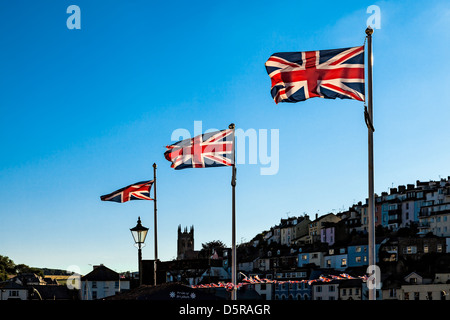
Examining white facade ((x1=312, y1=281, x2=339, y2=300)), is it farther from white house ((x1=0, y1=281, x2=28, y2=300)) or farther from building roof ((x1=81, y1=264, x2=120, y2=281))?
white house ((x1=0, y1=281, x2=28, y2=300))

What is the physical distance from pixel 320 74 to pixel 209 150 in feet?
29.9

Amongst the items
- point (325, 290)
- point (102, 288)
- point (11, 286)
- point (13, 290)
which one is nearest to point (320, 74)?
point (325, 290)

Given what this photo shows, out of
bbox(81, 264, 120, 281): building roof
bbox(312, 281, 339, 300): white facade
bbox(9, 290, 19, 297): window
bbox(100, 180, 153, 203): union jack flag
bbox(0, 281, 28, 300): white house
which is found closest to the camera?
bbox(100, 180, 153, 203): union jack flag

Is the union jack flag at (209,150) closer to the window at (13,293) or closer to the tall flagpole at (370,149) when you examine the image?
Answer: the tall flagpole at (370,149)

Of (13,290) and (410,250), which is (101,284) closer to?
(13,290)

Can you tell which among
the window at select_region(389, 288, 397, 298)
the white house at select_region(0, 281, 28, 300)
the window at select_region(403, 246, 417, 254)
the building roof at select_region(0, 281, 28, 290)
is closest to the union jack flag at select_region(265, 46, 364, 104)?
the window at select_region(389, 288, 397, 298)

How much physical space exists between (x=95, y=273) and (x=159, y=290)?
480 ft

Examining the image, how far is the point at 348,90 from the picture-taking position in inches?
775

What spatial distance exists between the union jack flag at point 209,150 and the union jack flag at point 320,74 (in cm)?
788

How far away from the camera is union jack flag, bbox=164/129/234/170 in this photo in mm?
28109

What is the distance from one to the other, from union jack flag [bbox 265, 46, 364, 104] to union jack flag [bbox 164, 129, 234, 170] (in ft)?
25.9

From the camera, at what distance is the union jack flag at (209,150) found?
92.2 feet

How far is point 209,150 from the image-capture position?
2817cm
